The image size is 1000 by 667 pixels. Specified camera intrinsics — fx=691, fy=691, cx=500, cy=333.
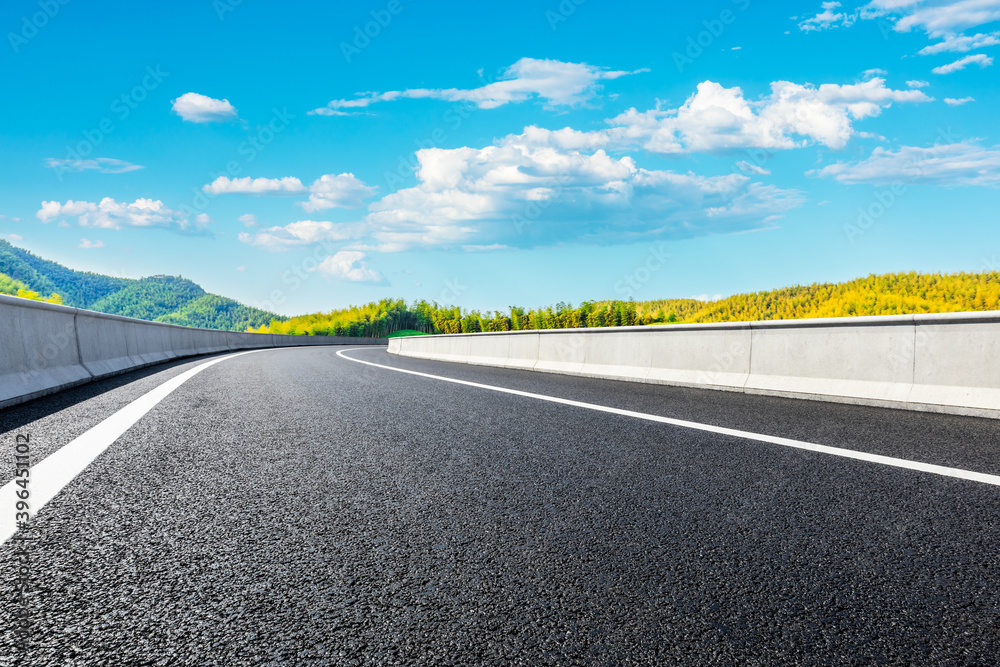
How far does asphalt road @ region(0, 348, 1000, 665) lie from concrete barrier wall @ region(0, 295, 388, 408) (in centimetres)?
275

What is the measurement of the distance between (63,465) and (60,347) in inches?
250

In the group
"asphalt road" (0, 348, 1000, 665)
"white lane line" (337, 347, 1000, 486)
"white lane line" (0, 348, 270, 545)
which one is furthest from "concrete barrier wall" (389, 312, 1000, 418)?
"white lane line" (0, 348, 270, 545)

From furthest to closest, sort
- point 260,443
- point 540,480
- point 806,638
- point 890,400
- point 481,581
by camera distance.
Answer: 1. point 890,400
2. point 260,443
3. point 540,480
4. point 481,581
5. point 806,638

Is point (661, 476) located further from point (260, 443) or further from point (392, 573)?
point (260, 443)

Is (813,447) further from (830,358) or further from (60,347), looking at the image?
(60,347)

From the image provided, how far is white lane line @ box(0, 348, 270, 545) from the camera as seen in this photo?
3.36 meters

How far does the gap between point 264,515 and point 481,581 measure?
1.37 meters

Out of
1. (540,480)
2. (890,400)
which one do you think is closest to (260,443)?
(540,480)

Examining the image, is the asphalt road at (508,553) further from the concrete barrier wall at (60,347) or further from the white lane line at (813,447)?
the concrete barrier wall at (60,347)

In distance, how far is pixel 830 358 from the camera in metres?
8.55

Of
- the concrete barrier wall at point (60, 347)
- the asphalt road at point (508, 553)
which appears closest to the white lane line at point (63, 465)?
the asphalt road at point (508, 553)

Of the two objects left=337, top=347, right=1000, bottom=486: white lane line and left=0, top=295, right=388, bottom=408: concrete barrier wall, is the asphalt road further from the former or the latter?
left=0, top=295, right=388, bottom=408: concrete barrier wall

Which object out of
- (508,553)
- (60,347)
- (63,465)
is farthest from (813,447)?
(60,347)

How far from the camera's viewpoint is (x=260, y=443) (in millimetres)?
5340
